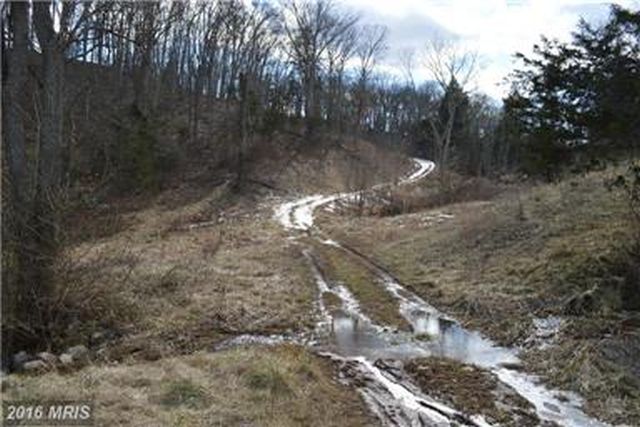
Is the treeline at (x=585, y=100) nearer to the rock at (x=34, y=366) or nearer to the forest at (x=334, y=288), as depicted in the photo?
the forest at (x=334, y=288)

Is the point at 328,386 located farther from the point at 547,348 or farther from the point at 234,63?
the point at 234,63

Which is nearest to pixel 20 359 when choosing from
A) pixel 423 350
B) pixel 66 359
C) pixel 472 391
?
pixel 66 359

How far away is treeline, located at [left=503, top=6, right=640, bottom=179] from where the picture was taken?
1314 cm

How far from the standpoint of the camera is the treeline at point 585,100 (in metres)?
13.1

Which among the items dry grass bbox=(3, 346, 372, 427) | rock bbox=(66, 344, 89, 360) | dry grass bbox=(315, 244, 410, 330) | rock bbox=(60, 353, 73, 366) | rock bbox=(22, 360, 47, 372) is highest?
dry grass bbox=(3, 346, 372, 427)

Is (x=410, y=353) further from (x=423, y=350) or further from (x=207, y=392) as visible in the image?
(x=207, y=392)

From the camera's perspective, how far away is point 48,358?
29.5ft

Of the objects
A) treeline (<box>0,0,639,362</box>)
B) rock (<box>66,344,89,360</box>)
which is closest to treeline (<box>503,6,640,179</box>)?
treeline (<box>0,0,639,362</box>)

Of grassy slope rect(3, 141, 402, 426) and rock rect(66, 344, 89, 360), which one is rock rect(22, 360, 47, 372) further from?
rock rect(66, 344, 89, 360)

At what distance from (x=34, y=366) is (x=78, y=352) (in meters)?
0.92

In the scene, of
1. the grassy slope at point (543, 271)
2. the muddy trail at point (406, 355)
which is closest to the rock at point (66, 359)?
the muddy trail at point (406, 355)

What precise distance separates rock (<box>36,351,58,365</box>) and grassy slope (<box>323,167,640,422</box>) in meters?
6.68

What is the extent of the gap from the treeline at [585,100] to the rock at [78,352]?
1042cm

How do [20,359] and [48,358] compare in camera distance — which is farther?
[20,359]
